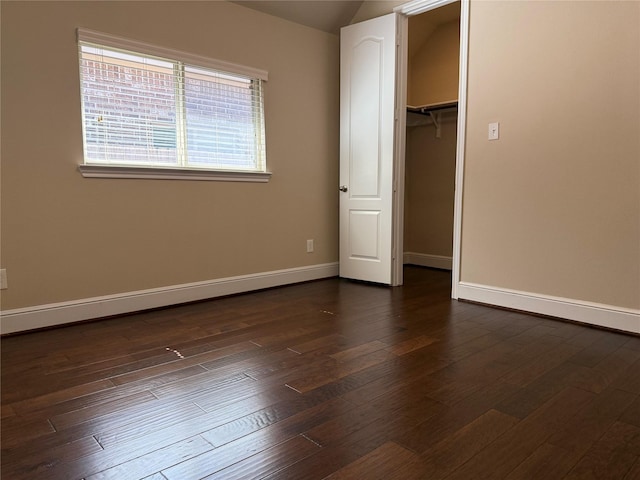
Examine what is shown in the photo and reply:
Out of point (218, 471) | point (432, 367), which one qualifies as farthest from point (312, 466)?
point (432, 367)

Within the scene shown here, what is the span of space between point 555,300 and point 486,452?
1.82m

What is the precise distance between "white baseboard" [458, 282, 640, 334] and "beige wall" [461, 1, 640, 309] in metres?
0.04

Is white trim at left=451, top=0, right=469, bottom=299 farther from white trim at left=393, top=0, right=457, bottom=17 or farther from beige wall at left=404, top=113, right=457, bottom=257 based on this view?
beige wall at left=404, top=113, right=457, bottom=257

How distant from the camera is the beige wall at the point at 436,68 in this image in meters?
4.66

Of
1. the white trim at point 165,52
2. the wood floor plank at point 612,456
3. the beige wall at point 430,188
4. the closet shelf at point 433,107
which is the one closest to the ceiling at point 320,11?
the white trim at point 165,52

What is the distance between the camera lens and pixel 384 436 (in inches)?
60.1

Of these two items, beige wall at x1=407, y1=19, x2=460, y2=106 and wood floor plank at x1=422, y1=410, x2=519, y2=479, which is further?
beige wall at x1=407, y1=19, x2=460, y2=106

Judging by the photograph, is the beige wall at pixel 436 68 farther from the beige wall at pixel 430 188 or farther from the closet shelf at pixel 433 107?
the beige wall at pixel 430 188

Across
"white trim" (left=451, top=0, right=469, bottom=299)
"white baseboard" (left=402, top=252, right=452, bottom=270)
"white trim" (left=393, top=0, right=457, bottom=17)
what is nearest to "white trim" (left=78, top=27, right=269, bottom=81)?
"white trim" (left=393, top=0, right=457, bottom=17)

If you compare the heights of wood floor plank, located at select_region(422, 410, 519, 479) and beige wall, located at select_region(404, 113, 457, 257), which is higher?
beige wall, located at select_region(404, 113, 457, 257)

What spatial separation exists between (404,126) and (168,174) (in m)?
2.00

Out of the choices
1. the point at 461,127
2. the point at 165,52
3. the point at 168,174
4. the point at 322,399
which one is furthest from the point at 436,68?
the point at 322,399

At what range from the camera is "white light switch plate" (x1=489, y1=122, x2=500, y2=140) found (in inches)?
123

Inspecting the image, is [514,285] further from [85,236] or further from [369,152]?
[85,236]
